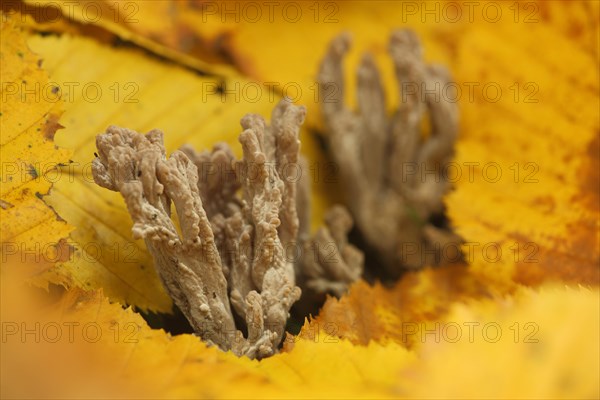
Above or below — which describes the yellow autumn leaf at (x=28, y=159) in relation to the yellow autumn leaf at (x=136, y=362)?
above

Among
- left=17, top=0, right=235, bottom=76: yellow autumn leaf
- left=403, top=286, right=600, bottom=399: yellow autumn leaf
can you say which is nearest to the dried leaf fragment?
left=17, top=0, right=235, bottom=76: yellow autumn leaf

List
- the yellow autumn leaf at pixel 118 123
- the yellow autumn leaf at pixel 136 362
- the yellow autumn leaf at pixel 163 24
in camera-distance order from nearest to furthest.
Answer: the yellow autumn leaf at pixel 136 362
the yellow autumn leaf at pixel 118 123
the yellow autumn leaf at pixel 163 24

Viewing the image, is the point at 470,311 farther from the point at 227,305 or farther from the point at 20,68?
the point at 20,68

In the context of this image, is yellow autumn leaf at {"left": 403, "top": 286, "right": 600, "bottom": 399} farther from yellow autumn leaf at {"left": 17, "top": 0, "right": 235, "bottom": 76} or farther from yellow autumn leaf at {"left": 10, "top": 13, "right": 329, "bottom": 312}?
yellow autumn leaf at {"left": 17, "top": 0, "right": 235, "bottom": 76}

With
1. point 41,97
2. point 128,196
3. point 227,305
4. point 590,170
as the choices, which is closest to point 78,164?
point 41,97

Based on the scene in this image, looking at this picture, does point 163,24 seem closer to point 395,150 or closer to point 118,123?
point 118,123

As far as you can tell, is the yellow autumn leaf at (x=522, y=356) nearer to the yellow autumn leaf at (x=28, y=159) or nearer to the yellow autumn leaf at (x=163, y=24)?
the yellow autumn leaf at (x=28, y=159)

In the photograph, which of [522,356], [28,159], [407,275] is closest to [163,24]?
[28,159]

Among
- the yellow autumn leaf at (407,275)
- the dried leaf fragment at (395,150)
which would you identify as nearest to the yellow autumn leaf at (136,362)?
the yellow autumn leaf at (407,275)
